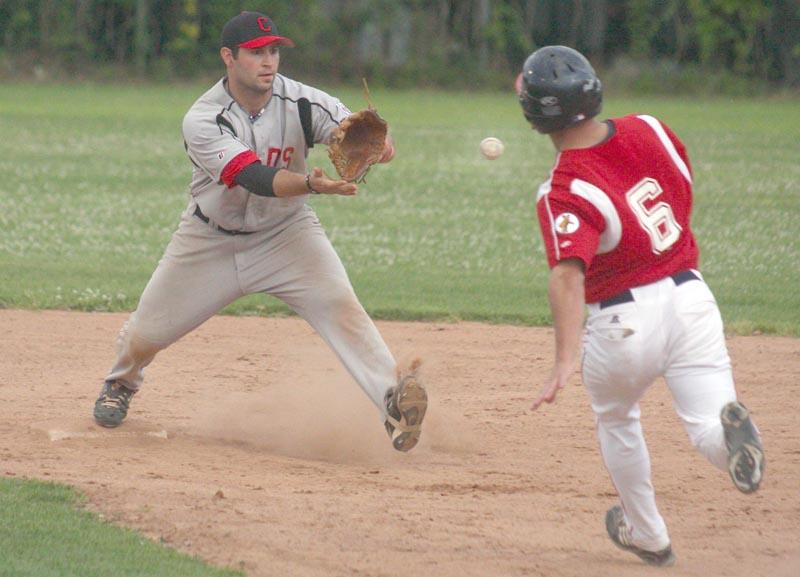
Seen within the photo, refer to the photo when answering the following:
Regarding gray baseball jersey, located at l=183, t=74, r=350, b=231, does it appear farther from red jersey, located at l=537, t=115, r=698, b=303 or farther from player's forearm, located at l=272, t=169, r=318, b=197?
red jersey, located at l=537, t=115, r=698, b=303

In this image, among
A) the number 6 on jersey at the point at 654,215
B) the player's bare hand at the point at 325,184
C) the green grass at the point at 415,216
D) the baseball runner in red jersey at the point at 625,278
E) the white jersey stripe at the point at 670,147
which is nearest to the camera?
the baseball runner in red jersey at the point at 625,278

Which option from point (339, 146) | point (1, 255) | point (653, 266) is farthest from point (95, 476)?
point (1, 255)

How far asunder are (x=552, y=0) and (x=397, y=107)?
33.2ft

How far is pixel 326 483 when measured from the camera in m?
6.18

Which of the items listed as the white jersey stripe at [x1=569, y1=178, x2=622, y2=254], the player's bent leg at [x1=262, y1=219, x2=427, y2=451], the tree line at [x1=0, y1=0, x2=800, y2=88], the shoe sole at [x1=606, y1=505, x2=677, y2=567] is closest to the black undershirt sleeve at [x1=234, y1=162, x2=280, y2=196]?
the player's bent leg at [x1=262, y1=219, x2=427, y2=451]

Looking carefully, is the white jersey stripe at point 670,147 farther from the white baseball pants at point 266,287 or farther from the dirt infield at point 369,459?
the white baseball pants at point 266,287

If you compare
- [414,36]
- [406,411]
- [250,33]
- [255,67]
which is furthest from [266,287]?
[414,36]

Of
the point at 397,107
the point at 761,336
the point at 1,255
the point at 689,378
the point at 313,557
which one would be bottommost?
the point at 397,107

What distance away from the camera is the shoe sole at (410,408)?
6.31 metres

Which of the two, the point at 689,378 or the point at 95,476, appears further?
the point at 95,476

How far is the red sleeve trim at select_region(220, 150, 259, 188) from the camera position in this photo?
6.15 metres

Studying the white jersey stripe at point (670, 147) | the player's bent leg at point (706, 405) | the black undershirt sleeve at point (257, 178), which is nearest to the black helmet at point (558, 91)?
the white jersey stripe at point (670, 147)

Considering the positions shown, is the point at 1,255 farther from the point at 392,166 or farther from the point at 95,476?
the point at 392,166

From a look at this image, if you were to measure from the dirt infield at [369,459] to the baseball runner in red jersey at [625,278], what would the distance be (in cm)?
68
